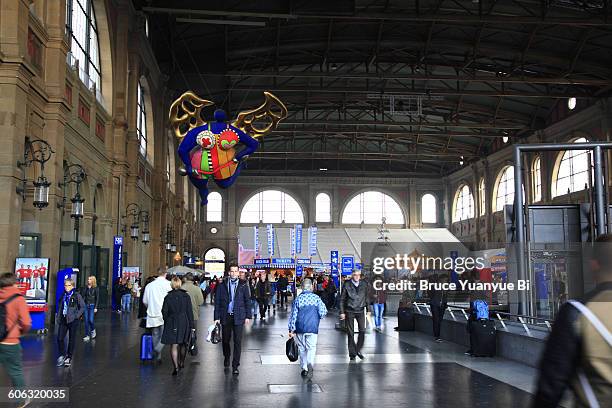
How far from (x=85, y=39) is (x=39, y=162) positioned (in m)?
7.93

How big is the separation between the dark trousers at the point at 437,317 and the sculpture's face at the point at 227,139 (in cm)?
926

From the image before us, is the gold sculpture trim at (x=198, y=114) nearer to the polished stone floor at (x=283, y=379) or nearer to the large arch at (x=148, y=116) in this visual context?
the polished stone floor at (x=283, y=379)

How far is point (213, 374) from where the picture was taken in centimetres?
1054

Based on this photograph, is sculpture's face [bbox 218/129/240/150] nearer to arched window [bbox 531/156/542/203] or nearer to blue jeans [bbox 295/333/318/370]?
blue jeans [bbox 295/333/318/370]

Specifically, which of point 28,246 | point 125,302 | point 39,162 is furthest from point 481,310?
point 125,302

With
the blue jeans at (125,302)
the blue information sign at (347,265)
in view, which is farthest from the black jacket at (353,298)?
the blue information sign at (347,265)

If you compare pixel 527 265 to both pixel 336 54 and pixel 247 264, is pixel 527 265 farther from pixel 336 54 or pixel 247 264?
pixel 247 264

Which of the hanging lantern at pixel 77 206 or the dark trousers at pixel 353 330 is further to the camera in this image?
the hanging lantern at pixel 77 206

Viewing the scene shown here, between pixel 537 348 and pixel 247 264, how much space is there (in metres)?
33.3

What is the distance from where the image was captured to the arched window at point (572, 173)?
41.1 m

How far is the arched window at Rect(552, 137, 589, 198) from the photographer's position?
4106 cm

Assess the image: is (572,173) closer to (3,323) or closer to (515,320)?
(515,320)

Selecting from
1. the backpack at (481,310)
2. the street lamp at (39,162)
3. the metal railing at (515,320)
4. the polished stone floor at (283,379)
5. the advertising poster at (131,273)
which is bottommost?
the polished stone floor at (283,379)

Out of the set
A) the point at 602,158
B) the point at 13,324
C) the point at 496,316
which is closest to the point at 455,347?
the point at 496,316
